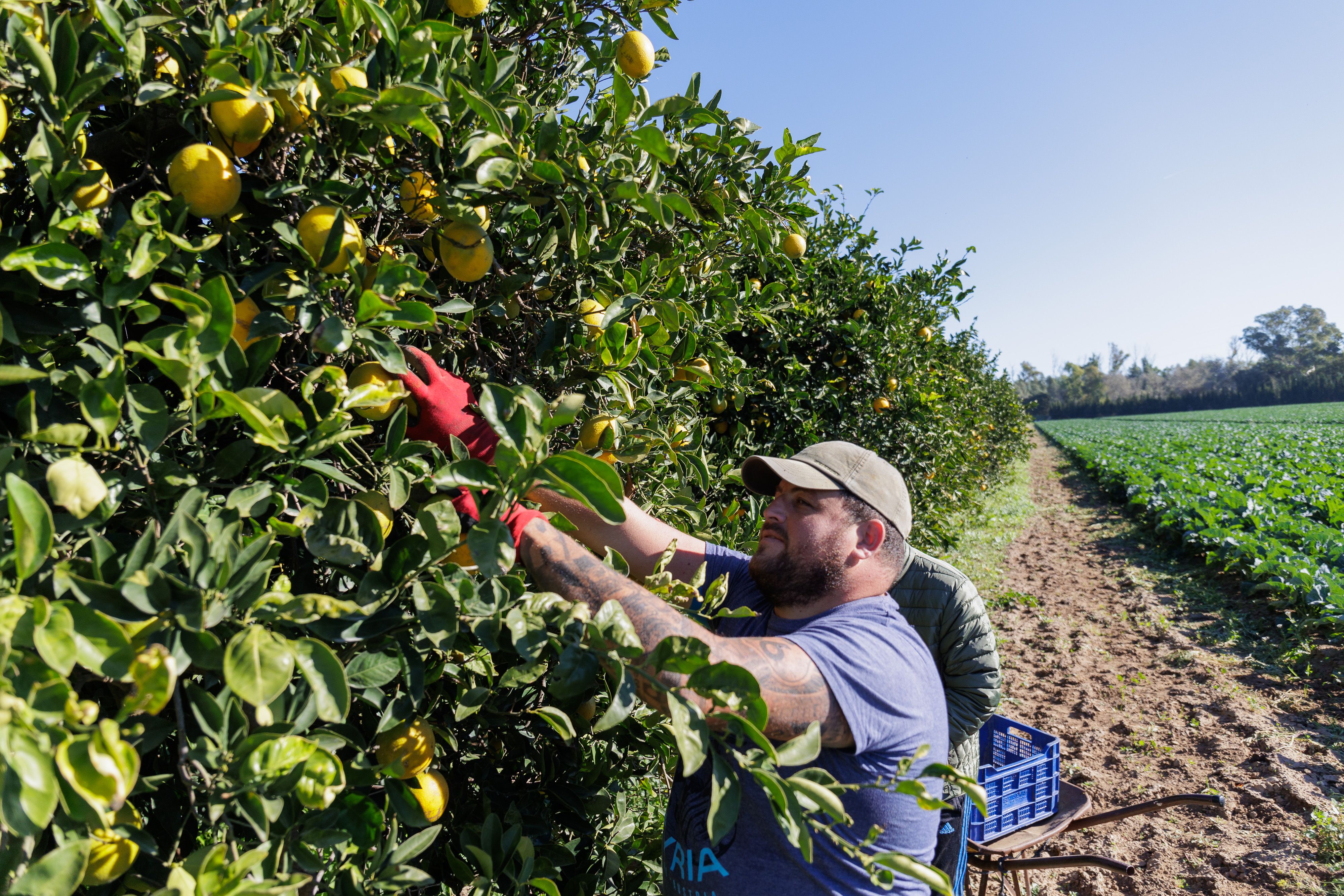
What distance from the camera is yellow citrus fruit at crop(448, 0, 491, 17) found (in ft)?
4.27

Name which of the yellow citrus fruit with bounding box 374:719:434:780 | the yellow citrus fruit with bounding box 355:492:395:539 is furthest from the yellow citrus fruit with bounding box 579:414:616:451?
the yellow citrus fruit with bounding box 374:719:434:780

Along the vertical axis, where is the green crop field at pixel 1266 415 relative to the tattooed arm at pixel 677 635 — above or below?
below

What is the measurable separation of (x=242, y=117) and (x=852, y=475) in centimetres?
153

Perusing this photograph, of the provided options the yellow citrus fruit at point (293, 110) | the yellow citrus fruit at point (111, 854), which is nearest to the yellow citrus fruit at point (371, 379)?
the yellow citrus fruit at point (293, 110)

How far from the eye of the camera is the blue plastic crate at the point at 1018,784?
2.77 m

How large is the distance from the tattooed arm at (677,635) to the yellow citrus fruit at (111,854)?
2.02ft

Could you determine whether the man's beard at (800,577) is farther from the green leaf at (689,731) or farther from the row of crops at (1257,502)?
the row of crops at (1257,502)

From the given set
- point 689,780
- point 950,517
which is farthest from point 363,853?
point 950,517

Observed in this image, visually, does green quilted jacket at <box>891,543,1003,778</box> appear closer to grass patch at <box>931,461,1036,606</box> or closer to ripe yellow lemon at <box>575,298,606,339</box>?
ripe yellow lemon at <box>575,298,606,339</box>

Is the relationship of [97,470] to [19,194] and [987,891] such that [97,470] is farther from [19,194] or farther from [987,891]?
[987,891]

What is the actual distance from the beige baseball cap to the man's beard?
17 cm

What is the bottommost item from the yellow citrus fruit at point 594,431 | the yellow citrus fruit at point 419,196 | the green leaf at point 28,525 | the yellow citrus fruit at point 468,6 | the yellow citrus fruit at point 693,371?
the green leaf at point 28,525

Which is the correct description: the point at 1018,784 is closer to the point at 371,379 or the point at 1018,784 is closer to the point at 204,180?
Answer: the point at 371,379

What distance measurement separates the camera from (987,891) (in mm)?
4090
